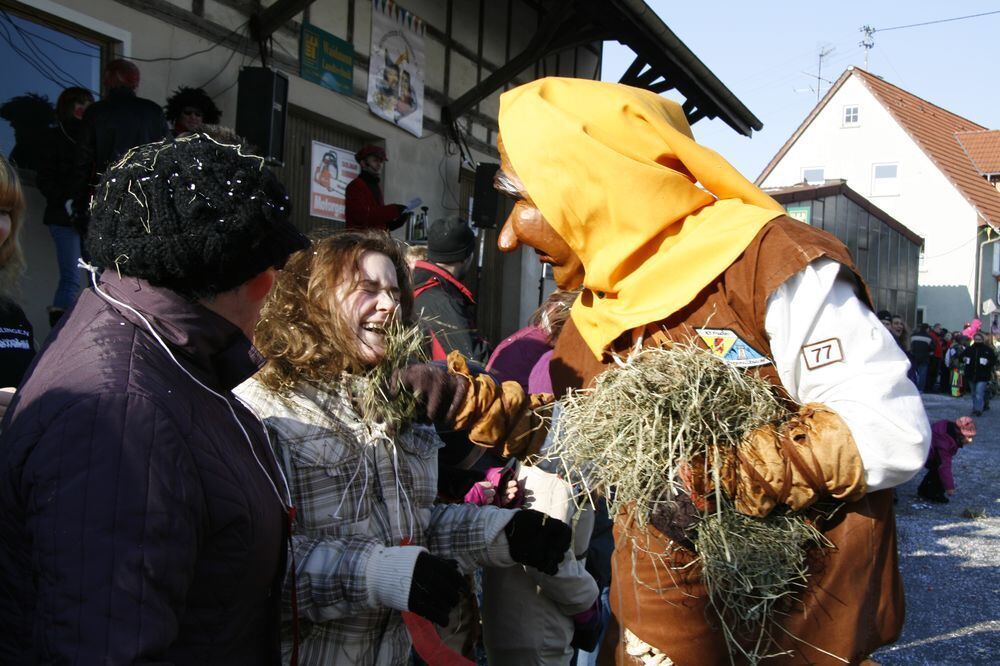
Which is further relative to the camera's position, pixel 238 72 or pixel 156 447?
pixel 238 72

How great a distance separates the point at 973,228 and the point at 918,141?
4261 mm

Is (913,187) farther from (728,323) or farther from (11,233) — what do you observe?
(11,233)

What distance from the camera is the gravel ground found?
4887 mm

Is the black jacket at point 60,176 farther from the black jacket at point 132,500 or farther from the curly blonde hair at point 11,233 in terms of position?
the black jacket at point 132,500

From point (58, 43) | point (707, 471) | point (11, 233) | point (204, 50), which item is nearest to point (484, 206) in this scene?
point (204, 50)

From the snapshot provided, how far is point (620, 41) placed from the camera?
11.0 metres

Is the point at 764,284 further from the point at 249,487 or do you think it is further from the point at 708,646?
the point at 249,487

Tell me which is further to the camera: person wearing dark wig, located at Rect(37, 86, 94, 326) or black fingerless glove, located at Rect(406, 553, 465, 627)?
person wearing dark wig, located at Rect(37, 86, 94, 326)

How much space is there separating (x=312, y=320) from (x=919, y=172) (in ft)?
125

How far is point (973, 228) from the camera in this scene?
3366cm

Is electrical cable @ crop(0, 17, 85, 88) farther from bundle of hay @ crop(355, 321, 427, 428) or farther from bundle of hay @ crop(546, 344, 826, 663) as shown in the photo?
bundle of hay @ crop(546, 344, 826, 663)

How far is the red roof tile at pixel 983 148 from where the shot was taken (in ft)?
123

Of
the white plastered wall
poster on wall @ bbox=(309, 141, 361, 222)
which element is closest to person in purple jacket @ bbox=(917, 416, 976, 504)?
poster on wall @ bbox=(309, 141, 361, 222)

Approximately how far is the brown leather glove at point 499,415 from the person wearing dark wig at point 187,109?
4.41 m
